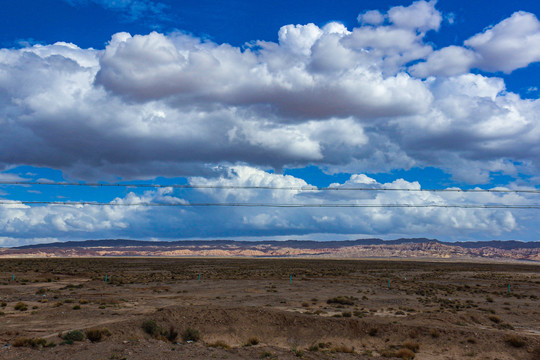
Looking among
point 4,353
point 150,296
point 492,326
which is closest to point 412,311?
point 492,326

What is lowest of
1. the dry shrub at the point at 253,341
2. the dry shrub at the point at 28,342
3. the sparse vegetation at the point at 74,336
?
the dry shrub at the point at 253,341

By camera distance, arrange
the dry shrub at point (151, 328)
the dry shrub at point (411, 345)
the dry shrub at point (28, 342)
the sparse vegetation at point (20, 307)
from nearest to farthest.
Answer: the dry shrub at point (28, 342), the dry shrub at point (411, 345), the dry shrub at point (151, 328), the sparse vegetation at point (20, 307)

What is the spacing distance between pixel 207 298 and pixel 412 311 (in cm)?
1926

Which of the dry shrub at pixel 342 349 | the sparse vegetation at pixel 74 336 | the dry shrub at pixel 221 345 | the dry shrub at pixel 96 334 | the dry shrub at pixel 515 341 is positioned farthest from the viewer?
the dry shrub at pixel 515 341

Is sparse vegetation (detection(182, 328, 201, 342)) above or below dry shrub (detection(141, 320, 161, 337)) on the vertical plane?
below

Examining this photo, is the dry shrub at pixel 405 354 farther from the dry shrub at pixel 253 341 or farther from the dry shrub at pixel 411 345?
the dry shrub at pixel 253 341

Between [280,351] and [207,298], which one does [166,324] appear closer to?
[280,351]

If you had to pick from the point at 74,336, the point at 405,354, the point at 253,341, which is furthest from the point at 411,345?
the point at 74,336

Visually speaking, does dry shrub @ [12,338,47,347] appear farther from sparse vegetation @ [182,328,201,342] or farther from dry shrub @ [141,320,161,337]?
sparse vegetation @ [182,328,201,342]

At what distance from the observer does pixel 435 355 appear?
70.8 feet

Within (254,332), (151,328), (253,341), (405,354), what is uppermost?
(151,328)

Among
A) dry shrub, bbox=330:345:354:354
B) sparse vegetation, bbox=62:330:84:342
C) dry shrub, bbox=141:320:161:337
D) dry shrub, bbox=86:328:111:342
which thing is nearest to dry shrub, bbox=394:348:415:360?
dry shrub, bbox=330:345:354:354

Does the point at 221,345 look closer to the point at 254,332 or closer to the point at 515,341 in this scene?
the point at 254,332

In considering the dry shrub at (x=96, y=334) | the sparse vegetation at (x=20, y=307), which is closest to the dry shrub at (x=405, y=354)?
the dry shrub at (x=96, y=334)
